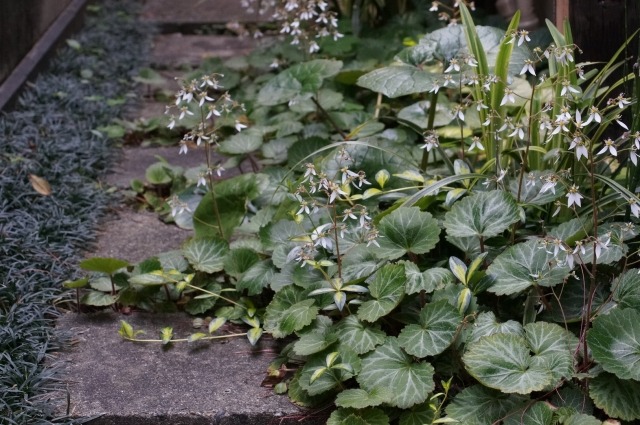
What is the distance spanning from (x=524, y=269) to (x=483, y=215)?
0.61 feet

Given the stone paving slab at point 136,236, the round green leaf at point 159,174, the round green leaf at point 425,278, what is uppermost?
the round green leaf at point 425,278

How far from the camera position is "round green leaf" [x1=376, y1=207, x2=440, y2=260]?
2.29 metres

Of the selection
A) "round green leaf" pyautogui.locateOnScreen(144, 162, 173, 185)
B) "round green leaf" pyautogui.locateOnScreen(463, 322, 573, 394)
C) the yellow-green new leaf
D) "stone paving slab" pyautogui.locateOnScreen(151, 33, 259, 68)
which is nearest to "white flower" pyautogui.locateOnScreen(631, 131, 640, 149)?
"round green leaf" pyautogui.locateOnScreen(463, 322, 573, 394)

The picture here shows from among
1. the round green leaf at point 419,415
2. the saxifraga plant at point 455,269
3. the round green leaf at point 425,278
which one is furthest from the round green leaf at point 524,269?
the round green leaf at point 419,415

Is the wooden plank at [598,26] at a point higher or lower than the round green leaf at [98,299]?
higher

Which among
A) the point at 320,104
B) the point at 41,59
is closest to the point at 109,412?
the point at 320,104

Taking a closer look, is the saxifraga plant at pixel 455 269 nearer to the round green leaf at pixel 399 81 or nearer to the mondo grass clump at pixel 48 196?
the round green leaf at pixel 399 81

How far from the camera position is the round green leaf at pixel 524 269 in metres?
2.15

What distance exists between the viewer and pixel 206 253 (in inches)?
104

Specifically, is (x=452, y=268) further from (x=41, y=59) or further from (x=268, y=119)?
(x=41, y=59)

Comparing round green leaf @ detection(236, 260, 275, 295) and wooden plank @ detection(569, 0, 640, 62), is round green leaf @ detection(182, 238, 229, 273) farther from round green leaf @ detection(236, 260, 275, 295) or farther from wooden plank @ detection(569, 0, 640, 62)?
wooden plank @ detection(569, 0, 640, 62)

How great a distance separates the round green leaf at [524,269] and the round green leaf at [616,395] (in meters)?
0.26

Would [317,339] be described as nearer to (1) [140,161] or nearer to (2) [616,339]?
(2) [616,339]

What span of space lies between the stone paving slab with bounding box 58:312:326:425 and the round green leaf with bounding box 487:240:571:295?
0.55 m
